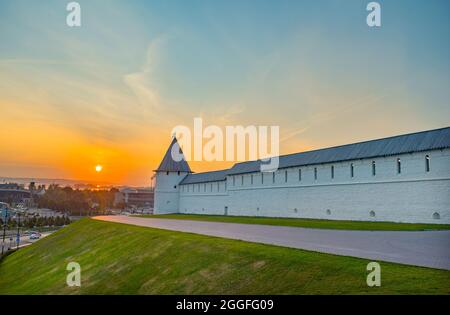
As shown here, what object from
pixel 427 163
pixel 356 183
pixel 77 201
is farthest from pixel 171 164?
pixel 77 201

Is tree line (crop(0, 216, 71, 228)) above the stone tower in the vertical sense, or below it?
below

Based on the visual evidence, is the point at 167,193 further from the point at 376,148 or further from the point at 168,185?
the point at 376,148

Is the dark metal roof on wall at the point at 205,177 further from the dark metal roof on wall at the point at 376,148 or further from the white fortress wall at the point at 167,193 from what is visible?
the dark metal roof on wall at the point at 376,148

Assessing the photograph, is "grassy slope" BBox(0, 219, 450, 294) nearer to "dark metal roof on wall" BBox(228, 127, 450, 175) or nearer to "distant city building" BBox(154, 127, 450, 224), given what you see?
"distant city building" BBox(154, 127, 450, 224)

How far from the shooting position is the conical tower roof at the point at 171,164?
58.3m

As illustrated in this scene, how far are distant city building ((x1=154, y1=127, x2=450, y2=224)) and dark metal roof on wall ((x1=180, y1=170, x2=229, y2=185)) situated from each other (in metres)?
1.90

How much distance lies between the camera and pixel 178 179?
58.8m

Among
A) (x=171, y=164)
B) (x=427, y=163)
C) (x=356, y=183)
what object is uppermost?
(x=171, y=164)

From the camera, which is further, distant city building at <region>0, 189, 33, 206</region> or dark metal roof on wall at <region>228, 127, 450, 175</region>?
distant city building at <region>0, 189, 33, 206</region>

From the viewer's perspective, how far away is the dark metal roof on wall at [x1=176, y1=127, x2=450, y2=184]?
2473 cm

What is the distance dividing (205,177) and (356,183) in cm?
2825

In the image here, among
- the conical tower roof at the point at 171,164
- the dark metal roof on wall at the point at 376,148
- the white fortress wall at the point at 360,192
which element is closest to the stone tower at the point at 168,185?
the conical tower roof at the point at 171,164

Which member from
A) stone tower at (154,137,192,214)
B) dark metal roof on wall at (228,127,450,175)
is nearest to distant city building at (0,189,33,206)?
stone tower at (154,137,192,214)

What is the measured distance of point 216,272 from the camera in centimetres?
1112
